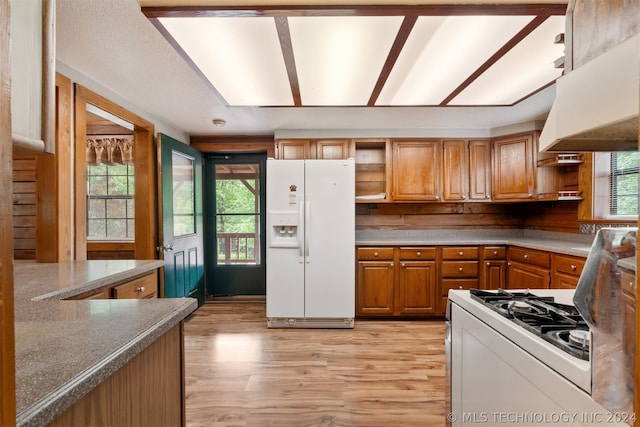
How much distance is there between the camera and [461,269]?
3.34 meters

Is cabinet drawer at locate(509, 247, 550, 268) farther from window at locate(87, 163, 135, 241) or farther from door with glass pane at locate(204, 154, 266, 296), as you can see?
window at locate(87, 163, 135, 241)

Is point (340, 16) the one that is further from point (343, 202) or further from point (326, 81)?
point (343, 202)

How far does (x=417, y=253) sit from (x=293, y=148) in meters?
1.83

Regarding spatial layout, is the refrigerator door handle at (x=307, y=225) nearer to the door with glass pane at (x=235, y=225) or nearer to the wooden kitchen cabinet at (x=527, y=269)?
the door with glass pane at (x=235, y=225)

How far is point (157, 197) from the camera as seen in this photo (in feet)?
9.76

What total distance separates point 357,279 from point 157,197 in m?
2.21

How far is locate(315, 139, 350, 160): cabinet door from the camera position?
11.6ft

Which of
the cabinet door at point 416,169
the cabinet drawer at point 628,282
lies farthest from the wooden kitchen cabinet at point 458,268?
the cabinet drawer at point 628,282

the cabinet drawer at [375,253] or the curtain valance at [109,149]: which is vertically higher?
the curtain valance at [109,149]

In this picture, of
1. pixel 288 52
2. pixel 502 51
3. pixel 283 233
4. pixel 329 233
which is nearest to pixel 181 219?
pixel 283 233

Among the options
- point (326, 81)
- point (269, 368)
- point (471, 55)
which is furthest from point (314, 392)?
point (471, 55)

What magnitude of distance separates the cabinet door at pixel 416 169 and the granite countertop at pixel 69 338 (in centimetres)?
288

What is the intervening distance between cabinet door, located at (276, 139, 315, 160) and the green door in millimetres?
1034

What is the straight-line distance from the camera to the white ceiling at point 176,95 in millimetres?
1544
